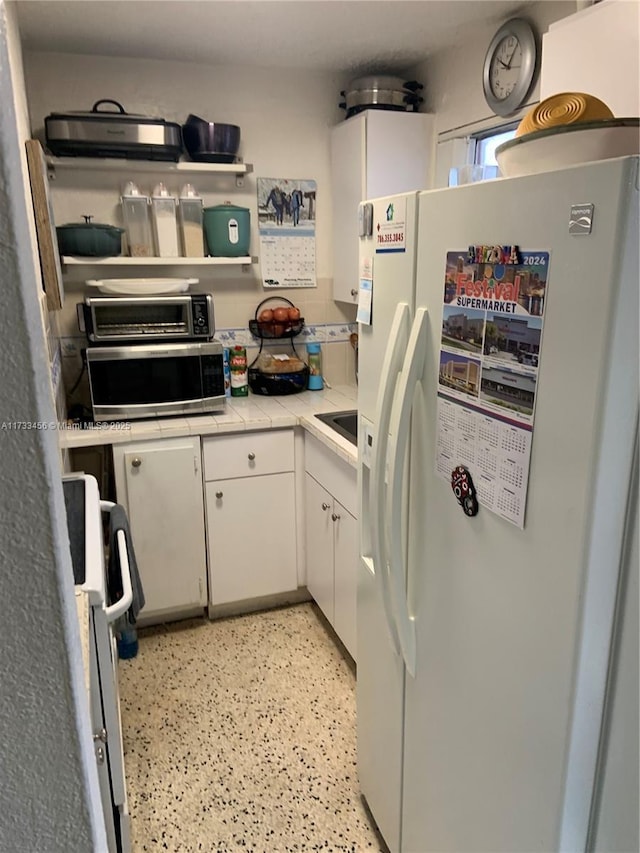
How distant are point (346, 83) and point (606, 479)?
2.77 m

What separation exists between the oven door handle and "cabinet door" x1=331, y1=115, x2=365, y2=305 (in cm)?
172

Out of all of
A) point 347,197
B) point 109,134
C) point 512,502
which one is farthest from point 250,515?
point 512,502

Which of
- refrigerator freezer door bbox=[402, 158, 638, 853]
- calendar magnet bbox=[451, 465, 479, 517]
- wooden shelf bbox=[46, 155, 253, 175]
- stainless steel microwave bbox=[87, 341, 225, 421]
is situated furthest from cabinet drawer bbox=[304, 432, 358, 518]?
wooden shelf bbox=[46, 155, 253, 175]

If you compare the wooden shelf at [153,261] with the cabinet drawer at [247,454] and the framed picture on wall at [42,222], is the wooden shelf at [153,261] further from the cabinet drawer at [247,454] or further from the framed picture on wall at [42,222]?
the cabinet drawer at [247,454]

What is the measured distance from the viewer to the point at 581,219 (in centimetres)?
83

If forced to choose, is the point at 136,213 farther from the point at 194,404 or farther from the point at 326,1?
the point at 326,1

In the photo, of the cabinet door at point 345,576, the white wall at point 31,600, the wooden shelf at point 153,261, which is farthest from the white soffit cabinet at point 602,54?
the wooden shelf at point 153,261

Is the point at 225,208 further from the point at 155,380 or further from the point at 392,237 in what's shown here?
the point at 392,237

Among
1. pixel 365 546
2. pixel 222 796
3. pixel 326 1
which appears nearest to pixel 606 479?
pixel 365 546

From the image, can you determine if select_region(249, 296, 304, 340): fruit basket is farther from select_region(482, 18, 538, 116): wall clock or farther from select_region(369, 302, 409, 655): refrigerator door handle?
select_region(369, 302, 409, 655): refrigerator door handle

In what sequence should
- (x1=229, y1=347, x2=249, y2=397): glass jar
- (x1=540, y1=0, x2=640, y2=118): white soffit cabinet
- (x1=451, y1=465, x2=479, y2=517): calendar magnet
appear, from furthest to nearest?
1. (x1=229, y1=347, x2=249, y2=397): glass jar
2. (x1=540, y1=0, x2=640, y2=118): white soffit cabinet
3. (x1=451, y1=465, x2=479, y2=517): calendar magnet

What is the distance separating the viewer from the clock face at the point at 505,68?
2.24 meters

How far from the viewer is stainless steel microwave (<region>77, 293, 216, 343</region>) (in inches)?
97.9

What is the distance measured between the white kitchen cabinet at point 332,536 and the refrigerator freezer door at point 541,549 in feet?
3.05
